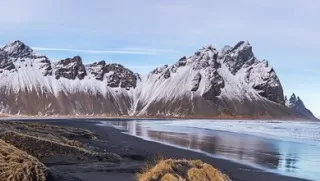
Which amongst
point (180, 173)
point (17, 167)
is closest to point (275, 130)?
point (180, 173)

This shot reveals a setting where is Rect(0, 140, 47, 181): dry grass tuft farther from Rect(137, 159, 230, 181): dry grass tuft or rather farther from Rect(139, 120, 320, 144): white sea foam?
Rect(139, 120, 320, 144): white sea foam

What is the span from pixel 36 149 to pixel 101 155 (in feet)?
10.8

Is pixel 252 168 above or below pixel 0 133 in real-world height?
below

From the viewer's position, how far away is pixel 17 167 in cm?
1142

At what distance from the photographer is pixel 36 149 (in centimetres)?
1920

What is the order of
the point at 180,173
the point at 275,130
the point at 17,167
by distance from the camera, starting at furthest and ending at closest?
the point at 275,130, the point at 180,173, the point at 17,167

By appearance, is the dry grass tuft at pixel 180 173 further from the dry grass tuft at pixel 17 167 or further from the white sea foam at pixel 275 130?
the white sea foam at pixel 275 130

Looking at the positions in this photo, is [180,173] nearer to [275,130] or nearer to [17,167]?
[17,167]

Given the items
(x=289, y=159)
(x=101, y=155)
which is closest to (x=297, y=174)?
(x=289, y=159)

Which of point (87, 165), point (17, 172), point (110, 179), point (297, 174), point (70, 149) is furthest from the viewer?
point (297, 174)

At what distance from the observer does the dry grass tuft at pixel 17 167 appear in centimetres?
1115

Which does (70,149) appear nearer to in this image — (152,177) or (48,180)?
(48,180)

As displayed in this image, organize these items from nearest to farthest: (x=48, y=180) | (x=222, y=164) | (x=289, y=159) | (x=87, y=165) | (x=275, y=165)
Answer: (x=48, y=180) < (x=87, y=165) < (x=222, y=164) < (x=275, y=165) < (x=289, y=159)

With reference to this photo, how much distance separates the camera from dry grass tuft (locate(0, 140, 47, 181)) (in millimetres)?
11148
